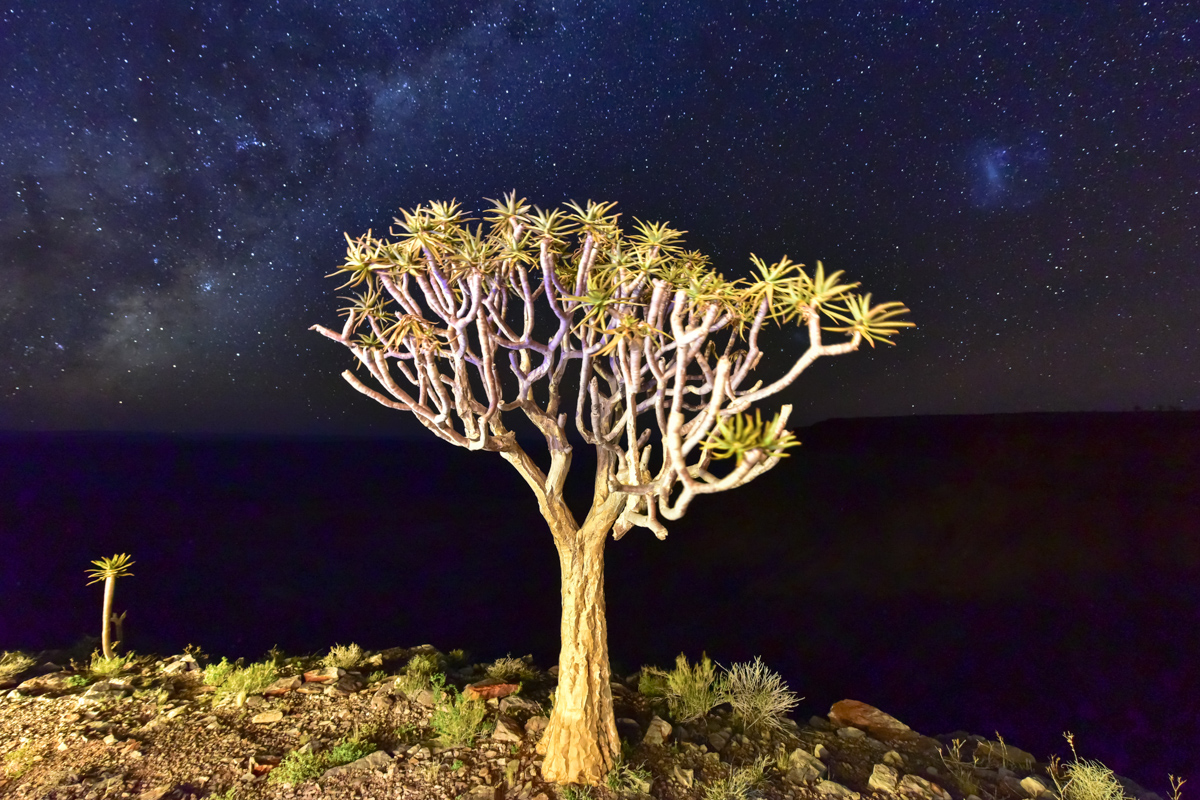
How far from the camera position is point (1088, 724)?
10.7 m

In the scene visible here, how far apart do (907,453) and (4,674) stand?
3667cm

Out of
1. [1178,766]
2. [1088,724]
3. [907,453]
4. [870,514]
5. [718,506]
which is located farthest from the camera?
[907,453]

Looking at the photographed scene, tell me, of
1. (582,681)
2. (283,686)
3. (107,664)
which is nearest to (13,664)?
(107,664)

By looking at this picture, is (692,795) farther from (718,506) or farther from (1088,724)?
(718,506)

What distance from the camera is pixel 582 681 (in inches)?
170

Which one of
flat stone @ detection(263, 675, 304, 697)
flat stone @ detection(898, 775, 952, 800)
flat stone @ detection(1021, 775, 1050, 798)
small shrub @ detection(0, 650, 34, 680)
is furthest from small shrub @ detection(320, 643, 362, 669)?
flat stone @ detection(1021, 775, 1050, 798)

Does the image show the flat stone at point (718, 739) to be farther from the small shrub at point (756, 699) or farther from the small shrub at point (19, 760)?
the small shrub at point (19, 760)

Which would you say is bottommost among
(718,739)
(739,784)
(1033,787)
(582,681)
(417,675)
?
(1033,787)

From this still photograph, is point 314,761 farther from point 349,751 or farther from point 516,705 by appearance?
point 516,705

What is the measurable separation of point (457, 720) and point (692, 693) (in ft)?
8.34

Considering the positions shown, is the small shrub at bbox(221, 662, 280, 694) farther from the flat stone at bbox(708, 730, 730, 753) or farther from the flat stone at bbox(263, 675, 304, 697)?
the flat stone at bbox(708, 730, 730, 753)

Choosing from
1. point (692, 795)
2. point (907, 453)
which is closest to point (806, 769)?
point (692, 795)

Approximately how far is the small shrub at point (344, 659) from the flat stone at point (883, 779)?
5.72 metres

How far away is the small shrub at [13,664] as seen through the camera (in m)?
6.03
